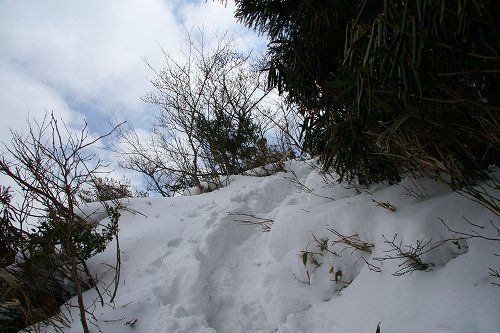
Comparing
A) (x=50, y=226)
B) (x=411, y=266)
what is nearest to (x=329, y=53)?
(x=411, y=266)

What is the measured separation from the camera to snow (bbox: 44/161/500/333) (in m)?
1.38

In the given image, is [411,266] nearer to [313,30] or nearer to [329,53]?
[329,53]

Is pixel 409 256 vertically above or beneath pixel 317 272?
above

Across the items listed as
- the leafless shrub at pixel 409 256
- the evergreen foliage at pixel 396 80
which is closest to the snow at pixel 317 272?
the leafless shrub at pixel 409 256

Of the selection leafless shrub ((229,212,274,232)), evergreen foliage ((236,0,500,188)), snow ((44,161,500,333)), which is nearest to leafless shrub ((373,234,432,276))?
snow ((44,161,500,333))

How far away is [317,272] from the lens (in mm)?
2242

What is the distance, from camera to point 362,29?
4.71 ft

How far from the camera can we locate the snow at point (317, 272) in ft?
4.54

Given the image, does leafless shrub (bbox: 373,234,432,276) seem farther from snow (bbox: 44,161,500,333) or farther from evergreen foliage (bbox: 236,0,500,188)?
evergreen foliage (bbox: 236,0,500,188)

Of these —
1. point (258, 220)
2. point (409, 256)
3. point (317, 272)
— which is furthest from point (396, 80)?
point (258, 220)

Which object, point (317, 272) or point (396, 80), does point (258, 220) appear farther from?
point (396, 80)

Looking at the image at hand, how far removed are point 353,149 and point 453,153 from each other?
0.64 meters

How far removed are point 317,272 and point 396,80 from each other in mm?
1547

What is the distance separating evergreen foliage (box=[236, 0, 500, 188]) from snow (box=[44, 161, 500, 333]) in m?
0.28
